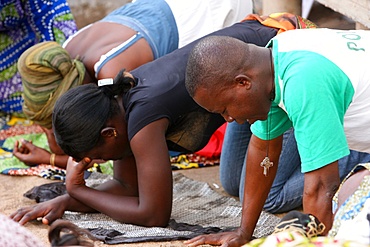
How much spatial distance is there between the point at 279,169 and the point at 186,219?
544mm

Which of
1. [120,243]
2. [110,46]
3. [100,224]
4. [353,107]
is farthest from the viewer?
[110,46]

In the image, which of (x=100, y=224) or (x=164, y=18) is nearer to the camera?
(x=100, y=224)

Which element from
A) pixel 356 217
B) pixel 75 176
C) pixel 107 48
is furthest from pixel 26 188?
pixel 356 217

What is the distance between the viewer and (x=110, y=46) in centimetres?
377

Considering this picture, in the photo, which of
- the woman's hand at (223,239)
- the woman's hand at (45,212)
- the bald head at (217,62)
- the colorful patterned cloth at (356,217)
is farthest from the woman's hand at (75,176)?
the colorful patterned cloth at (356,217)

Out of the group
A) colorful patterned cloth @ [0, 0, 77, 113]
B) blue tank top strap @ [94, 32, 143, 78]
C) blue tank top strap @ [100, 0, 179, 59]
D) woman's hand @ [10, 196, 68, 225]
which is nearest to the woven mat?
woman's hand @ [10, 196, 68, 225]

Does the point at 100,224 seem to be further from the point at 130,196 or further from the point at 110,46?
the point at 110,46

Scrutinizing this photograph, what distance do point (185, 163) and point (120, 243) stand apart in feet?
4.43

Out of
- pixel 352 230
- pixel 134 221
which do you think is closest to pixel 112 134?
pixel 134 221

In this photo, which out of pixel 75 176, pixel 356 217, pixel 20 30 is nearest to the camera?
pixel 356 217

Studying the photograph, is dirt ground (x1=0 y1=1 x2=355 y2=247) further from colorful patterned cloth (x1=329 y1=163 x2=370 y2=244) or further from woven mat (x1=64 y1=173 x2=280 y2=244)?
colorful patterned cloth (x1=329 y1=163 x2=370 y2=244)

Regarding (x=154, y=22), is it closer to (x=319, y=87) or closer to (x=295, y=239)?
(x=319, y=87)

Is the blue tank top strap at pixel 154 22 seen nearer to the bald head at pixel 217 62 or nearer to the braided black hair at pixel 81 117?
the braided black hair at pixel 81 117

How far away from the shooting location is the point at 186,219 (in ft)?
11.4
